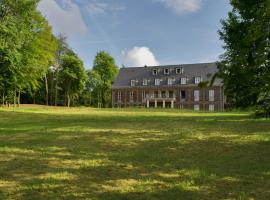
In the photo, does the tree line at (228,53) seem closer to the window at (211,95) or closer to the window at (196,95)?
the window at (196,95)

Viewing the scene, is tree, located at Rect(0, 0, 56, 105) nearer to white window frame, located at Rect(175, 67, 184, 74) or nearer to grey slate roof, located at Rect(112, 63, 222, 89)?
grey slate roof, located at Rect(112, 63, 222, 89)

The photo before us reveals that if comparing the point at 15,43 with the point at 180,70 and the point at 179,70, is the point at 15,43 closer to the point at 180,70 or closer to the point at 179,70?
the point at 180,70

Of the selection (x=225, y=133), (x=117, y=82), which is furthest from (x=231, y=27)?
(x=117, y=82)

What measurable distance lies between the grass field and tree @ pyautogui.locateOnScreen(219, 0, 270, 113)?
1.58m

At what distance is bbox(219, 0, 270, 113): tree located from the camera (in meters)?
10.2

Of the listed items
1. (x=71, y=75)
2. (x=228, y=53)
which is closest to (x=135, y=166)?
(x=228, y=53)

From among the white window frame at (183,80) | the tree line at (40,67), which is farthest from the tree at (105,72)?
the white window frame at (183,80)

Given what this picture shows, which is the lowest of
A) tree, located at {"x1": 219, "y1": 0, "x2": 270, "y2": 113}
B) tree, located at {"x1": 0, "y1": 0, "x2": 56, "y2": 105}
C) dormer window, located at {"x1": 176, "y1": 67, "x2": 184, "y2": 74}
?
tree, located at {"x1": 219, "y1": 0, "x2": 270, "y2": 113}

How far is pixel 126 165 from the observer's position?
8.73 m

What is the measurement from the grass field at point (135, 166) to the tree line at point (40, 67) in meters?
14.4

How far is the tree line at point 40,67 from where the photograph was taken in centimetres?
2745

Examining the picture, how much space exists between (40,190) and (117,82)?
260ft

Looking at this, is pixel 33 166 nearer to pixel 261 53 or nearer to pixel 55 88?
pixel 261 53

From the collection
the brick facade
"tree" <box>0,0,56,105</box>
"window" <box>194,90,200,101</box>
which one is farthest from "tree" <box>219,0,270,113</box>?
"window" <box>194,90,200,101</box>
